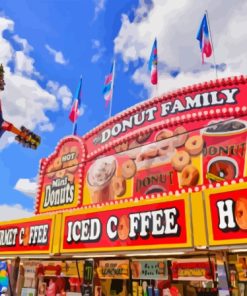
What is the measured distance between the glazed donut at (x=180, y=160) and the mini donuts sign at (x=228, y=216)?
4.45 meters

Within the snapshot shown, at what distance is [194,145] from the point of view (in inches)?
476

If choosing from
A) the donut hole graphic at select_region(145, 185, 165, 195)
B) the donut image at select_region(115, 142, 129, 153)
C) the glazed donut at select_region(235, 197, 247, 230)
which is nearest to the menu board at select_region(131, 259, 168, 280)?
the glazed donut at select_region(235, 197, 247, 230)

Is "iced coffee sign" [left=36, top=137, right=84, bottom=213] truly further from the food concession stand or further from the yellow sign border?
the yellow sign border

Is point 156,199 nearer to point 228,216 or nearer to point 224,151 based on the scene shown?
point 228,216

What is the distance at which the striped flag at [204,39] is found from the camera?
53.5 feet

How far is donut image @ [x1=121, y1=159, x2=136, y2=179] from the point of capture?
13.6 m

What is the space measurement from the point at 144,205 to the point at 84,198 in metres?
6.75

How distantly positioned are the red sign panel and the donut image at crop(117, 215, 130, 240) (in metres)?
2.46

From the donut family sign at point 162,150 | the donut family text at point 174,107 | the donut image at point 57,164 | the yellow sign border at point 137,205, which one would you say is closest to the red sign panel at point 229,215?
the yellow sign border at point 137,205

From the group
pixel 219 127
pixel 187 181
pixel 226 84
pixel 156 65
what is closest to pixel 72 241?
pixel 187 181

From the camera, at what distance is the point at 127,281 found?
34.4 ft

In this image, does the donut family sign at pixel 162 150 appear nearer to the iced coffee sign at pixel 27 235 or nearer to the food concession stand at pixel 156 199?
the food concession stand at pixel 156 199

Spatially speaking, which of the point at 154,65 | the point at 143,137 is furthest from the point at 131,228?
the point at 154,65

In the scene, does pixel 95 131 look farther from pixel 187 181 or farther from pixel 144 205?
pixel 144 205
